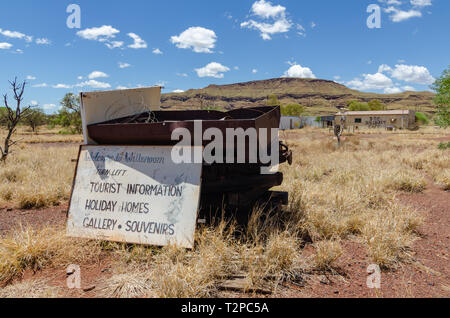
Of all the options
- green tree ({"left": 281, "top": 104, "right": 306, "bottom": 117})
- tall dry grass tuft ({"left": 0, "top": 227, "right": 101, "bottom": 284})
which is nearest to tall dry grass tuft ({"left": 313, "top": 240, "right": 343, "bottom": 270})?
tall dry grass tuft ({"left": 0, "top": 227, "right": 101, "bottom": 284})

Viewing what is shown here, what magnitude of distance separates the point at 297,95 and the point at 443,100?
165234 millimetres

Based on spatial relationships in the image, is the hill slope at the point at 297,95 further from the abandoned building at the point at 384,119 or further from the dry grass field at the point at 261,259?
the dry grass field at the point at 261,259

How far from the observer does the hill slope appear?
152 metres

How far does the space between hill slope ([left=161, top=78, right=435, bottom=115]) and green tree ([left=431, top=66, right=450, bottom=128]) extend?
13348 centimetres

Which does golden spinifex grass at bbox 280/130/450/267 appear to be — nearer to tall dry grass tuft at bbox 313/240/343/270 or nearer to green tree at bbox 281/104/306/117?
tall dry grass tuft at bbox 313/240/343/270

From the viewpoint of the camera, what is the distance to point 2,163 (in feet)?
30.1

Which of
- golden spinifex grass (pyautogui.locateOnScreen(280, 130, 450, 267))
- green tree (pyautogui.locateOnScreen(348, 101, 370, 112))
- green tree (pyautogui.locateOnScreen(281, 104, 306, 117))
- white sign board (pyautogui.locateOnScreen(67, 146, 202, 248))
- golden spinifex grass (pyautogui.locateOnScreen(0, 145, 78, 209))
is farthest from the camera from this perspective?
green tree (pyautogui.locateOnScreen(348, 101, 370, 112))

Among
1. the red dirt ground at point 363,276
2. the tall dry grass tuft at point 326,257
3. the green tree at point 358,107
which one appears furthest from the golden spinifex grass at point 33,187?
the green tree at point 358,107

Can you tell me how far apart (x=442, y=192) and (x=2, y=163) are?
12183 millimetres

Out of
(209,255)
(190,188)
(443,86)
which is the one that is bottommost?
(209,255)

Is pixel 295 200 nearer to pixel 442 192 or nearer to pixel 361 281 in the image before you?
pixel 361 281

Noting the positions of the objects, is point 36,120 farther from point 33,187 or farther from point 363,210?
point 363,210

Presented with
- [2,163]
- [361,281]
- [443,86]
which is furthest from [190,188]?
[443,86]

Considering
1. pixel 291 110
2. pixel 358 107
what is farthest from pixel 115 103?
pixel 358 107
